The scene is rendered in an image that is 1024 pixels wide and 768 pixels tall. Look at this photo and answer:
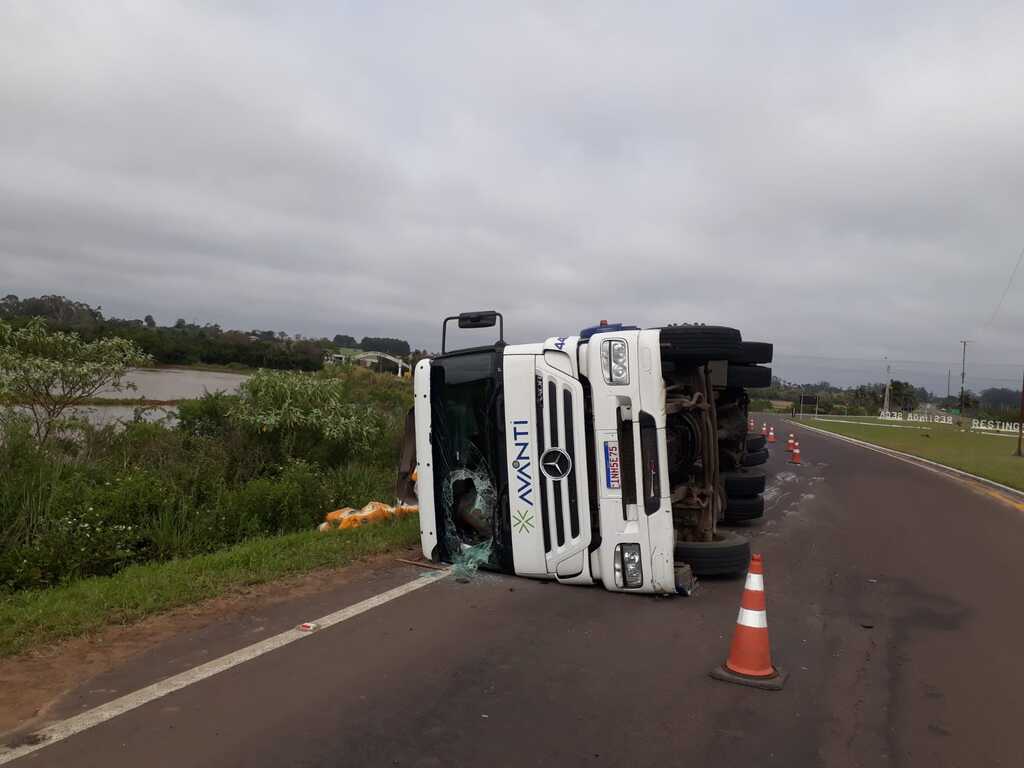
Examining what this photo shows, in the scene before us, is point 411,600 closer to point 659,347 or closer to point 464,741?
point 464,741

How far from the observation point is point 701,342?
24.6 feet

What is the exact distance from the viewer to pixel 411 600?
A: 6.10m

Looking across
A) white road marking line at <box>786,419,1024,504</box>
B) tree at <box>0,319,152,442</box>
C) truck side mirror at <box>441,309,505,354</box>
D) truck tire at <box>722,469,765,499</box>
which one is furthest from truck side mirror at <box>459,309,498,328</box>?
white road marking line at <box>786,419,1024,504</box>

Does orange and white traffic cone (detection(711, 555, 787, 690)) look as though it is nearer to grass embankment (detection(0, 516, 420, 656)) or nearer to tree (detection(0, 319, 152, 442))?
grass embankment (detection(0, 516, 420, 656))

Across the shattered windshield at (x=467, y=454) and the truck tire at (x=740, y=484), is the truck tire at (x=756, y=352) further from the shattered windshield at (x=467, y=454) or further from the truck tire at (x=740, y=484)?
the shattered windshield at (x=467, y=454)

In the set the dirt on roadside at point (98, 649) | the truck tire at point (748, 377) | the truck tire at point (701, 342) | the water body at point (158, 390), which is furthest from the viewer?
the water body at point (158, 390)

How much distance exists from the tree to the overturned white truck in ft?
21.5

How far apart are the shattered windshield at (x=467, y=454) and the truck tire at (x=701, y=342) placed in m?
1.93

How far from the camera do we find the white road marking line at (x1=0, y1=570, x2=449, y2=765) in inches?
144

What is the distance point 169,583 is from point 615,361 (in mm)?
4044

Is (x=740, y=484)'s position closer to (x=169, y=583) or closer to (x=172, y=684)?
(x=169, y=583)

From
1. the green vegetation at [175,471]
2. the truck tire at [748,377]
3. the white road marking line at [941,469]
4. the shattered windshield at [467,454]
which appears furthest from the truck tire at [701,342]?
the white road marking line at [941,469]

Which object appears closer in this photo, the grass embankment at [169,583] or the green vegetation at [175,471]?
the grass embankment at [169,583]

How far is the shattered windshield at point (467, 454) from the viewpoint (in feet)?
21.8
